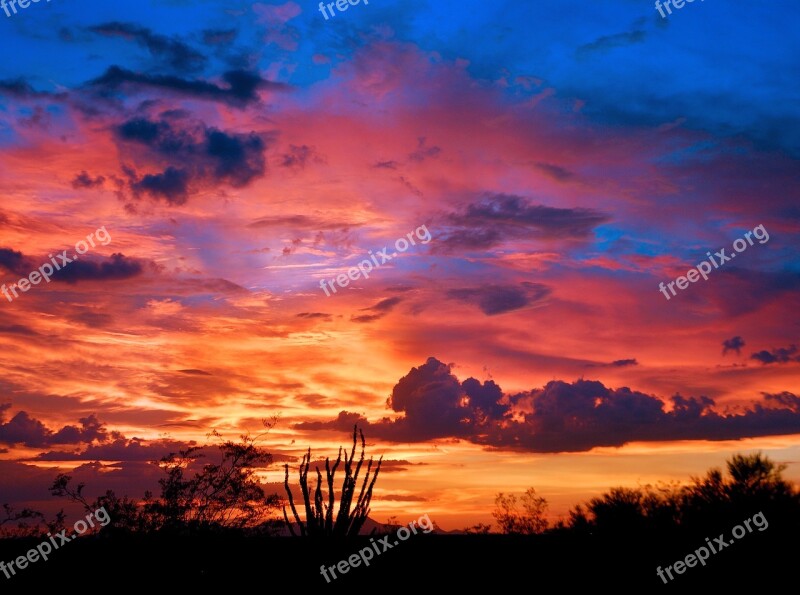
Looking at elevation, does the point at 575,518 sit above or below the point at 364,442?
below

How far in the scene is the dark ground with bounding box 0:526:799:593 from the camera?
1405 cm

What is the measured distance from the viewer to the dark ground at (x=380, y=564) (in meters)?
14.0

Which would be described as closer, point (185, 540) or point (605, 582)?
point (605, 582)

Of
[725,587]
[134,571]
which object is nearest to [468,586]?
[725,587]

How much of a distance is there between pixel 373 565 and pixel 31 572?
9278 millimetres

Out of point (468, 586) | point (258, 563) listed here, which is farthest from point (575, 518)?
point (258, 563)

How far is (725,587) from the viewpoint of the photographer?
1207 centimetres

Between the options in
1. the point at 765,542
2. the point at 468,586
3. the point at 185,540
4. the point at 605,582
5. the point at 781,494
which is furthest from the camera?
the point at 185,540

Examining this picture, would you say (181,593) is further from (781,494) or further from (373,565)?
(781,494)

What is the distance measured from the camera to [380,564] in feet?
59.6

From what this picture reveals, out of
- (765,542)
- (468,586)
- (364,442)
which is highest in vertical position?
(364,442)

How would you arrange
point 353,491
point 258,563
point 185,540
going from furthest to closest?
1. point 185,540
2. point 353,491
3. point 258,563

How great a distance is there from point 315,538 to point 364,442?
10.3 feet

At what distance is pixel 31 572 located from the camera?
18.6m
